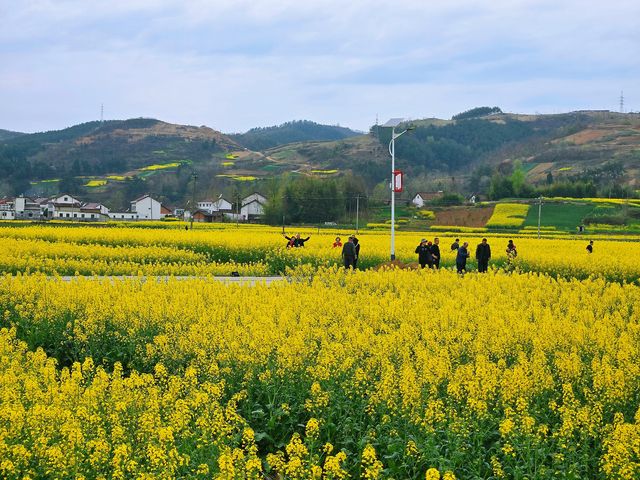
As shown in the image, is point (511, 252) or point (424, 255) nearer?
point (424, 255)

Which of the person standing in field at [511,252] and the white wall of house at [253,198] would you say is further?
the white wall of house at [253,198]

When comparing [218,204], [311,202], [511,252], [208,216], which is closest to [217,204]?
[218,204]

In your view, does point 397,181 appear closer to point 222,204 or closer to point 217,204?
point 217,204

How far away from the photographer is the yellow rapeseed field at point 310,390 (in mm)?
6598

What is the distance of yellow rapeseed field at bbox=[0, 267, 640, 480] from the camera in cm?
660

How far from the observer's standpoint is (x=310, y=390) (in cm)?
917

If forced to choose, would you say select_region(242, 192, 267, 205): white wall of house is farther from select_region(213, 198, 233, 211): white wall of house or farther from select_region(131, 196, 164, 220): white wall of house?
select_region(131, 196, 164, 220): white wall of house

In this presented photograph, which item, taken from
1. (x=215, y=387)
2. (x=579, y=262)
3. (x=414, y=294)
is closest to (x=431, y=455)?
(x=215, y=387)

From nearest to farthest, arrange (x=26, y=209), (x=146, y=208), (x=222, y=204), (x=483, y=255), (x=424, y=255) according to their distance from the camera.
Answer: (x=424, y=255)
(x=483, y=255)
(x=26, y=209)
(x=146, y=208)
(x=222, y=204)

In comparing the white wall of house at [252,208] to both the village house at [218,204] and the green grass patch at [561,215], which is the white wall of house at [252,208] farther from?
the green grass patch at [561,215]

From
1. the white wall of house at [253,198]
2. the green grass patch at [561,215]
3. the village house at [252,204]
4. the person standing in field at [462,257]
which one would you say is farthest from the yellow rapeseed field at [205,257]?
the white wall of house at [253,198]

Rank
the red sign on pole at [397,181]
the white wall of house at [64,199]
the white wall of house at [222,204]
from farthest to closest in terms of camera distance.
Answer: the white wall of house at [222,204] → the white wall of house at [64,199] → the red sign on pole at [397,181]

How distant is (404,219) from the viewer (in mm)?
93000

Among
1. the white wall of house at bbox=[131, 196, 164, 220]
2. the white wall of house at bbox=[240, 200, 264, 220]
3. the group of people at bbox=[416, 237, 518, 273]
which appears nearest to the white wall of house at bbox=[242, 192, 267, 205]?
the white wall of house at bbox=[240, 200, 264, 220]
